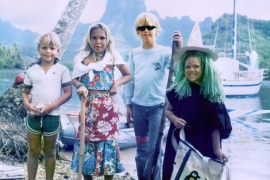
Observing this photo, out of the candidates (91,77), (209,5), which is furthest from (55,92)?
(209,5)

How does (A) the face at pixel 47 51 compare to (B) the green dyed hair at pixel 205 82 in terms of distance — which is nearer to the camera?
(B) the green dyed hair at pixel 205 82

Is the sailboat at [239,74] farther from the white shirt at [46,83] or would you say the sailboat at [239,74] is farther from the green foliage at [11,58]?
the white shirt at [46,83]

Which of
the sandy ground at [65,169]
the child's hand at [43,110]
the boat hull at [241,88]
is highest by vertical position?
the child's hand at [43,110]

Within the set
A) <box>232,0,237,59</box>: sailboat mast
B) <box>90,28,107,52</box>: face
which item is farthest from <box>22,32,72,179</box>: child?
<box>232,0,237,59</box>: sailboat mast

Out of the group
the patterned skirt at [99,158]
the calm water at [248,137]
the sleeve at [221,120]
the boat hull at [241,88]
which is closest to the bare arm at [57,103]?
the patterned skirt at [99,158]

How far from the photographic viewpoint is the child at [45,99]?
245cm

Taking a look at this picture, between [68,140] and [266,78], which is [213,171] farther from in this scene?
[68,140]

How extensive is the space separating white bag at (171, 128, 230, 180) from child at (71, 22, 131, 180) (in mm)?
464

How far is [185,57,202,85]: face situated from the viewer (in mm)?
2205

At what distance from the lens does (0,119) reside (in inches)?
155

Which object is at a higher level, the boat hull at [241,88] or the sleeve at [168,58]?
the sleeve at [168,58]

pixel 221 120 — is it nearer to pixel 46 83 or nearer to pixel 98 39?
pixel 98 39

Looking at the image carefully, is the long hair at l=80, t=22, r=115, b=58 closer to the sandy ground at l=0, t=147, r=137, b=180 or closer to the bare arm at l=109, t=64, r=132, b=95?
the bare arm at l=109, t=64, r=132, b=95

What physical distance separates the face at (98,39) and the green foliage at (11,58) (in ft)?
6.91
